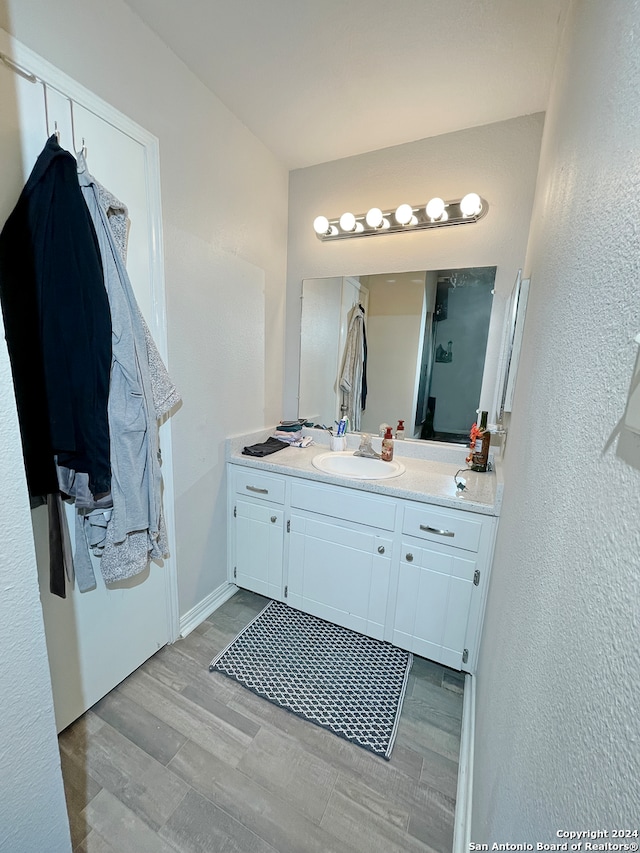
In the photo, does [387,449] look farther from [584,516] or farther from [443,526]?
[584,516]

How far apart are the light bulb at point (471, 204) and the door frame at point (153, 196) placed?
1368 mm

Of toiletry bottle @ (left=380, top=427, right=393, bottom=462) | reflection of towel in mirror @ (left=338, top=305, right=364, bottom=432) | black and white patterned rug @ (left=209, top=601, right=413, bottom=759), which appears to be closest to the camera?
black and white patterned rug @ (left=209, top=601, right=413, bottom=759)

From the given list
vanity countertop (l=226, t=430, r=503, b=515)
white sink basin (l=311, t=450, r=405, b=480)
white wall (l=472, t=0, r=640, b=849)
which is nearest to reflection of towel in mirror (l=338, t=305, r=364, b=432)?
vanity countertop (l=226, t=430, r=503, b=515)

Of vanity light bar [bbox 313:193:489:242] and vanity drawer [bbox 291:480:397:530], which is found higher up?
vanity light bar [bbox 313:193:489:242]

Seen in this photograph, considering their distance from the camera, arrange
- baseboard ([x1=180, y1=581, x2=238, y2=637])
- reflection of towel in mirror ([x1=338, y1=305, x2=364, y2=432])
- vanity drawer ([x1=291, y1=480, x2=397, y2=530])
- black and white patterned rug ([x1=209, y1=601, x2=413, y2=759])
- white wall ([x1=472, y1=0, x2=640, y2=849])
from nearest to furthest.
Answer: white wall ([x1=472, y1=0, x2=640, y2=849]), black and white patterned rug ([x1=209, y1=601, x2=413, y2=759]), vanity drawer ([x1=291, y1=480, x2=397, y2=530]), baseboard ([x1=180, y1=581, x2=238, y2=637]), reflection of towel in mirror ([x1=338, y1=305, x2=364, y2=432])

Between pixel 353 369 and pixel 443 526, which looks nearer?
pixel 443 526

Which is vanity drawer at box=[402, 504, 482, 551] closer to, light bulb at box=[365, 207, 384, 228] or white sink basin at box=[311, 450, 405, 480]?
white sink basin at box=[311, 450, 405, 480]

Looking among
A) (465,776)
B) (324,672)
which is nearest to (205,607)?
(324,672)

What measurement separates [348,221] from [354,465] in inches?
53.5

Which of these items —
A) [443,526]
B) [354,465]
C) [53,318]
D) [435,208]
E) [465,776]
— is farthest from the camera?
[354,465]

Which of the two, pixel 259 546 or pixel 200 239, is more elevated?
pixel 200 239

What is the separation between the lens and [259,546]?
189cm

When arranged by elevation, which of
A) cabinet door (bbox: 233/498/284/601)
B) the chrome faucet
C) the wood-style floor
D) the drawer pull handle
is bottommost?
the wood-style floor

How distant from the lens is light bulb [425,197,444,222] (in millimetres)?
1699
